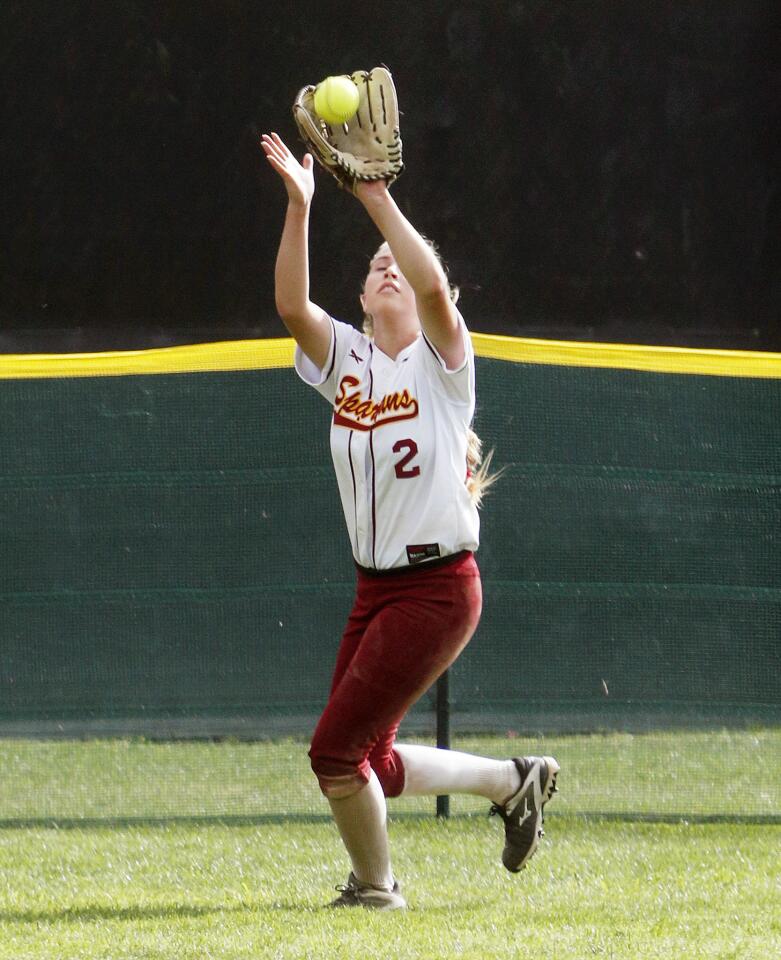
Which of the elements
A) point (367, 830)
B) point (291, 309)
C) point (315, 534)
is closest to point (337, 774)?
point (367, 830)

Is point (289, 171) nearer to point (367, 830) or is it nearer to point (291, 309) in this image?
point (291, 309)

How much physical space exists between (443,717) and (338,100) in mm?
2768

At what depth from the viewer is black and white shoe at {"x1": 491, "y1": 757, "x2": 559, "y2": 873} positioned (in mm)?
4508

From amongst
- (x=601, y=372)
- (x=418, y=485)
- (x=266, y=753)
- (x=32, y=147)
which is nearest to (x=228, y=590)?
(x=266, y=753)

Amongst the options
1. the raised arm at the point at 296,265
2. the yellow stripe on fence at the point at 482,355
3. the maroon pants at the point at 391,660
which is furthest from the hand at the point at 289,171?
the yellow stripe on fence at the point at 482,355

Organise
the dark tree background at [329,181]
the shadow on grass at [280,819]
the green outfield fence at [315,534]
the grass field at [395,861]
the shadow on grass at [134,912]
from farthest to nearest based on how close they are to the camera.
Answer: the dark tree background at [329,181]
the green outfield fence at [315,534]
the shadow on grass at [280,819]
the shadow on grass at [134,912]
the grass field at [395,861]

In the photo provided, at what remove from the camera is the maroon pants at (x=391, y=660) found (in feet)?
13.2

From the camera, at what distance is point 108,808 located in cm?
603

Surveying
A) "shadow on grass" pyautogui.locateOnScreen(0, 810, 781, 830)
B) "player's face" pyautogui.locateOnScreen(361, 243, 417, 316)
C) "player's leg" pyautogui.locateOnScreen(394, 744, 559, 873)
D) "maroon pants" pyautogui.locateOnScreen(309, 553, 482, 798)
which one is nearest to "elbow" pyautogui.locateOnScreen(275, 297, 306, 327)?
"player's face" pyautogui.locateOnScreen(361, 243, 417, 316)

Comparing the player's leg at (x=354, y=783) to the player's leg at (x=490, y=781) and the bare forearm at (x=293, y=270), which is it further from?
the bare forearm at (x=293, y=270)

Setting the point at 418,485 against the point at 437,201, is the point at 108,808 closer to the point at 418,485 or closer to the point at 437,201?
the point at 418,485

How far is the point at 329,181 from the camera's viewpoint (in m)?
9.00

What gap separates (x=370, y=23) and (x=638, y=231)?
209 cm

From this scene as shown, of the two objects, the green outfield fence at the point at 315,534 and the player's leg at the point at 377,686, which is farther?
the green outfield fence at the point at 315,534
